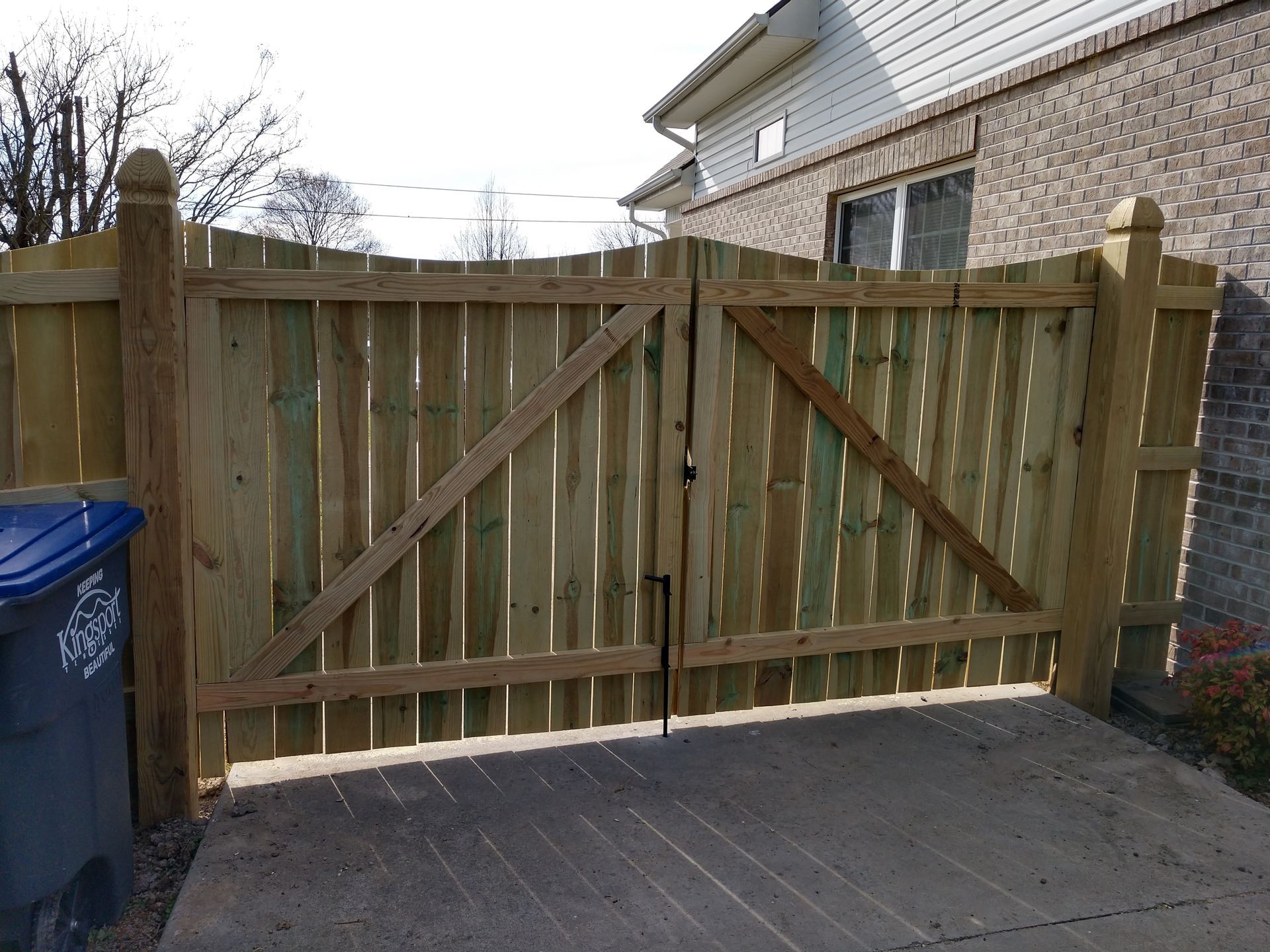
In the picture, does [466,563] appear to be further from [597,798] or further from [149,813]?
[149,813]

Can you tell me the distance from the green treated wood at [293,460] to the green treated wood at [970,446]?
8.76 ft

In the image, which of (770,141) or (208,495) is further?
(770,141)

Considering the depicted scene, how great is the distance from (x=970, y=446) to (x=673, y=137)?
926cm

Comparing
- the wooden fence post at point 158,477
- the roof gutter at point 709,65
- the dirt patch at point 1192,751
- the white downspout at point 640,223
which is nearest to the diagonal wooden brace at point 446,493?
the wooden fence post at point 158,477

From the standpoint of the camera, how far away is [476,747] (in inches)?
143

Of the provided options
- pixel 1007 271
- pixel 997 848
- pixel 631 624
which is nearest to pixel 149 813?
pixel 631 624

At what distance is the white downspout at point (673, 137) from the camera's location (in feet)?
39.4

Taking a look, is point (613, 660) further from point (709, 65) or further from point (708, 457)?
point (709, 65)

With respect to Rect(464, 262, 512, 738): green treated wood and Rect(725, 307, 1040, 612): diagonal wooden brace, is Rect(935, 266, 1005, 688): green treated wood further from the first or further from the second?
Rect(464, 262, 512, 738): green treated wood

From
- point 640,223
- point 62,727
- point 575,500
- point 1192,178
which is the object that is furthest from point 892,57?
point 640,223

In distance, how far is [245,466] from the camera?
3082mm

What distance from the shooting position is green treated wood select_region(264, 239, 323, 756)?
3072 millimetres

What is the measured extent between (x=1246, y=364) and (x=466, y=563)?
3500 millimetres

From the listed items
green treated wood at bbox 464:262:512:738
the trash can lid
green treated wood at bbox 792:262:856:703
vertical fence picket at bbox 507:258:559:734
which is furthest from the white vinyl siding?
the trash can lid
